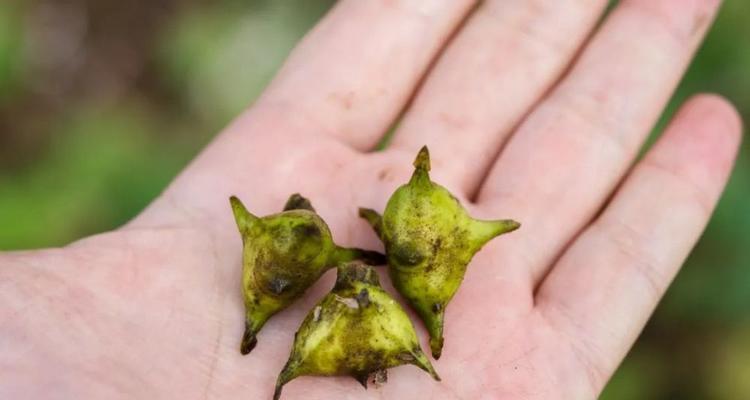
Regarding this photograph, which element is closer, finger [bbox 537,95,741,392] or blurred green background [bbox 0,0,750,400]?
finger [bbox 537,95,741,392]

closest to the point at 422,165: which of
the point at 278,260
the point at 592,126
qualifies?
the point at 278,260

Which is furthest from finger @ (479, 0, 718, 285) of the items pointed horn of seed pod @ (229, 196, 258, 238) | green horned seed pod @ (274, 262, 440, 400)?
pointed horn of seed pod @ (229, 196, 258, 238)

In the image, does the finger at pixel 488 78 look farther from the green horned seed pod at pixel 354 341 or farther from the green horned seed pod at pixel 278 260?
the green horned seed pod at pixel 354 341

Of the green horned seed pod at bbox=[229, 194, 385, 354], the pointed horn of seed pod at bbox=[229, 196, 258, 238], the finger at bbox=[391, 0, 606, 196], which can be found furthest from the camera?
the finger at bbox=[391, 0, 606, 196]

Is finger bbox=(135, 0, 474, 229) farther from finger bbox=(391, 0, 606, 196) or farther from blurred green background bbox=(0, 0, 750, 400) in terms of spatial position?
blurred green background bbox=(0, 0, 750, 400)

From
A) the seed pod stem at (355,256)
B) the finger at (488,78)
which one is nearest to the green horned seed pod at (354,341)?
the seed pod stem at (355,256)
